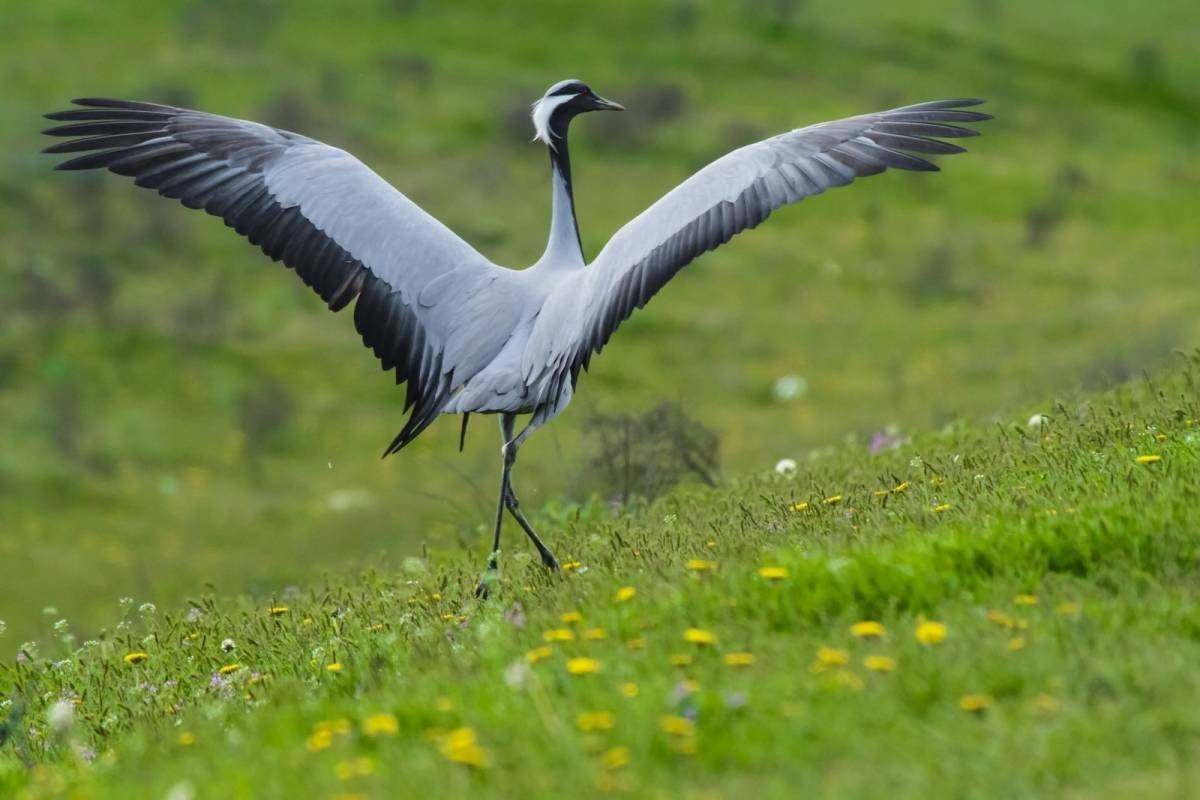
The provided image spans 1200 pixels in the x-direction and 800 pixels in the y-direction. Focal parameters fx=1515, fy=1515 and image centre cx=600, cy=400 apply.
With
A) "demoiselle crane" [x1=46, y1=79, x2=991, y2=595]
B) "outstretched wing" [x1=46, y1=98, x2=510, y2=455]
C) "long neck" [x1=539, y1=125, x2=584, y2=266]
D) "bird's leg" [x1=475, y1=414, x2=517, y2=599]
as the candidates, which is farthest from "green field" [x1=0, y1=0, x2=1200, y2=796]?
"long neck" [x1=539, y1=125, x2=584, y2=266]

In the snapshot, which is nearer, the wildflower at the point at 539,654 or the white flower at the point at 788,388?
the wildflower at the point at 539,654

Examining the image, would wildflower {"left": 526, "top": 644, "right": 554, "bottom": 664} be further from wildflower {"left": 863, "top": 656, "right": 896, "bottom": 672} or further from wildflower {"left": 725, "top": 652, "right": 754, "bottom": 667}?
wildflower {"left": 863, "top": 656, "right": 896, "bottom": 672}

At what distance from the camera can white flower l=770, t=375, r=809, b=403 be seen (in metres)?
32.9

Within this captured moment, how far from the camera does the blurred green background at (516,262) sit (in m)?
25.9

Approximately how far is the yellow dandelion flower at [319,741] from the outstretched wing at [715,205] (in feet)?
10.6

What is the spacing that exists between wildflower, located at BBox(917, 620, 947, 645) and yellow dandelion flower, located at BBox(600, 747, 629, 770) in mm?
1004

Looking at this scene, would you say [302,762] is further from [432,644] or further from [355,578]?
[355,578]

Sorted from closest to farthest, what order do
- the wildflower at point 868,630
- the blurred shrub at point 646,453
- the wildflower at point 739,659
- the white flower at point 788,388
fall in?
the wildflower at point 739,659, the wildflower at point 868,630, the blurred shrub at point 646,453, the white flower at point 788,388

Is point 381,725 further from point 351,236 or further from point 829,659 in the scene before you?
point 351,236

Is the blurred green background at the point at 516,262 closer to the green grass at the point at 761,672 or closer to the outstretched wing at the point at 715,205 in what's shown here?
the outstretched wing at the point at 715,205

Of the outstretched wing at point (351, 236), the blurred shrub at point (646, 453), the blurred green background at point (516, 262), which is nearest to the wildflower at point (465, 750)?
the outstretched wing at point (351, 236)

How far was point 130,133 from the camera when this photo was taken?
8539 mm

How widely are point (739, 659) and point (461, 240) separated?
423 cm

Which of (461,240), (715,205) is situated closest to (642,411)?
(461,240)
